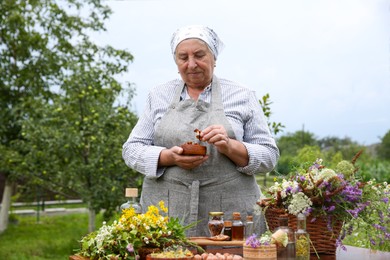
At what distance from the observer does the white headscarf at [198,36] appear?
125 inches

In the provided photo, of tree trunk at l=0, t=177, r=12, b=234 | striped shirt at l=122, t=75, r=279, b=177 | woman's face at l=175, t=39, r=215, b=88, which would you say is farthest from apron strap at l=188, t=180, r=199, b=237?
tree trunk at l=0, t=177, r=12, b=234

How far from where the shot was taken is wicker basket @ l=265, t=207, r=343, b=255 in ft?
9.25

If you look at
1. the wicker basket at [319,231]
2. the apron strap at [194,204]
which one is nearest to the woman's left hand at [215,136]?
the apron strap at [194,204]

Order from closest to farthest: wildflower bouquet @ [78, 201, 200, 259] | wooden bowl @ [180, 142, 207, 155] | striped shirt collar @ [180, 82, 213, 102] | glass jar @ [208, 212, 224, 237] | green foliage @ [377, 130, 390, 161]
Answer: wildflower bouquet @ [78, 201, 200, 259] < glass jar @ [208, 212, 224, 237] < wooden bowl @ [180, 142, 207, 155] < striped shirt collar @ [180, 82, 213, 102] < green foliage @ [377, 130, 390, 161]

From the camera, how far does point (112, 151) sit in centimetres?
955

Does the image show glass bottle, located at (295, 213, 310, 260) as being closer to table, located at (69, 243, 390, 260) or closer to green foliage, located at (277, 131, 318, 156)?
table, located at (69, 243, 390, 260)

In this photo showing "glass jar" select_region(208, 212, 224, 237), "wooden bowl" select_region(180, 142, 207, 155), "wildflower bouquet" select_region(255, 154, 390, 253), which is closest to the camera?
"wildflower bouquet" select_region(255, 154, 390, 253)

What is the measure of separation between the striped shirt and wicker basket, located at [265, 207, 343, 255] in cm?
39

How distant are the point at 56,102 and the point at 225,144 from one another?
7667mm

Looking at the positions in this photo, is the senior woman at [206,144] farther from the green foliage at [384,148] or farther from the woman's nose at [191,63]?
A: the green foliage at [384,148]

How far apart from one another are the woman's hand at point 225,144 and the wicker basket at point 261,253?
62 centimetres

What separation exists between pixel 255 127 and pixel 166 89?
1.66 feet

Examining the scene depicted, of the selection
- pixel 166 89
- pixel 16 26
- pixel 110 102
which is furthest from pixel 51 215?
pixel 166 89

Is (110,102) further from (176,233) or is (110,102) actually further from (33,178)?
(176,233)
